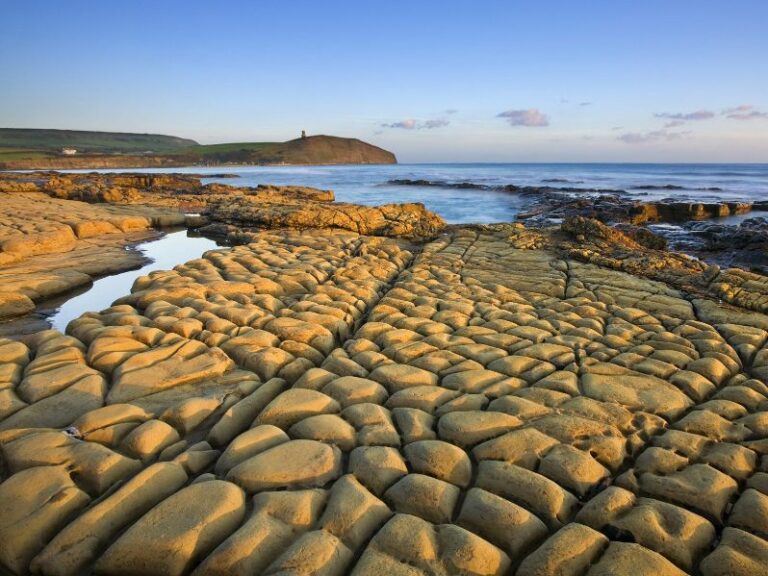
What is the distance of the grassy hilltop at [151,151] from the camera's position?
240 ft

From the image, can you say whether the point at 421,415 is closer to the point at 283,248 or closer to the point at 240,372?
the point at 240,372

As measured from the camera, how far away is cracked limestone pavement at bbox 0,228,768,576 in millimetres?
1995

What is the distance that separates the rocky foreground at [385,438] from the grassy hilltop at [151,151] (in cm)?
7751

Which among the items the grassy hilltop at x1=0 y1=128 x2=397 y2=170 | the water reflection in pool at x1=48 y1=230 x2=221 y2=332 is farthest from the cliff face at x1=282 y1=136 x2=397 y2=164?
the water reflection in pool at x1=48 y1=230 x2=221 y2=332

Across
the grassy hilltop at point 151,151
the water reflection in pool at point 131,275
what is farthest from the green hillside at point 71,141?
the water reflection in pool at point 131,275

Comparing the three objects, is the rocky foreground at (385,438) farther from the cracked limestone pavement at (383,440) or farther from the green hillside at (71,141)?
the green hillside at (71,141)

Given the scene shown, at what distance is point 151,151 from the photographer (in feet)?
370

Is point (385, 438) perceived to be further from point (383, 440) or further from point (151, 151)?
point (151, 151)

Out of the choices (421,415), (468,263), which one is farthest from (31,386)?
(468,263)

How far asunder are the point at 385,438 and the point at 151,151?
12909cm

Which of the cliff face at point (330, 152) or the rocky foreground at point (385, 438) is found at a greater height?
the cliff face at point (330, 152)

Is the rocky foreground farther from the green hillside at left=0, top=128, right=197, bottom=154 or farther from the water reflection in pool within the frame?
the green hillside at left=0, top=128, right=197, bottom=154

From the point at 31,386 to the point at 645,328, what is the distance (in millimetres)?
5549

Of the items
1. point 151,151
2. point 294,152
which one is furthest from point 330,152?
point 151,151
